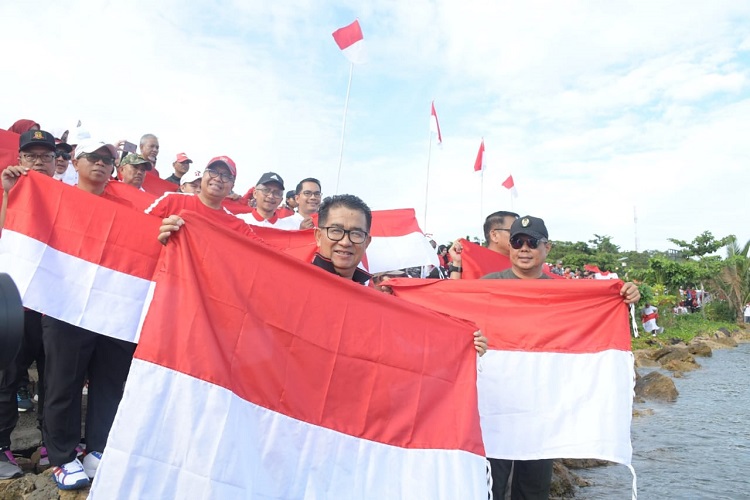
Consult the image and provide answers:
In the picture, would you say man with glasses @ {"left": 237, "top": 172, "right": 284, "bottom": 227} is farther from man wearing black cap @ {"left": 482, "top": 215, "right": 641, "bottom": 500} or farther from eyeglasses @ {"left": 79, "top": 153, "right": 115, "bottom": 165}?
man wearing black cap @ {"left": 482, "top": 215, "right": 641, "bottom": 500}

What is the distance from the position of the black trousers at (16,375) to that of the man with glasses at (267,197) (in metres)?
2.59

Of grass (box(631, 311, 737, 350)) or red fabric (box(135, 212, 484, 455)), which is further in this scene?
grass (box(631, 311, 737, 350))

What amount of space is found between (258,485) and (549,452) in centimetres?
224

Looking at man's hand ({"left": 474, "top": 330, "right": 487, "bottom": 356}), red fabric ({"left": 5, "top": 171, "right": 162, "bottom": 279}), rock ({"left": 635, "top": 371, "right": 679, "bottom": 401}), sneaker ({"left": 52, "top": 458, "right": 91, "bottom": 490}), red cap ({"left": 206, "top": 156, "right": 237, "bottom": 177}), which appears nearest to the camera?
man's hand ({"left": 474, "top": 330, "right": 487, "bottom": 356})

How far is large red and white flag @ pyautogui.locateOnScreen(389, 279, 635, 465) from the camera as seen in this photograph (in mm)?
4117

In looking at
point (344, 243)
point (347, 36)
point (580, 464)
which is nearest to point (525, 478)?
point (344, 243)

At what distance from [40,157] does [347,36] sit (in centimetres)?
718

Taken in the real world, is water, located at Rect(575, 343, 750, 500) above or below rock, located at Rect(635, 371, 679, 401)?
below

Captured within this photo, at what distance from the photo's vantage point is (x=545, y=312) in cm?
456

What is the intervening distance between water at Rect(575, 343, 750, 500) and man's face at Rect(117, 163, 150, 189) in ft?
21.5

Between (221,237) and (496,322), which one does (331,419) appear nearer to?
(221,237)

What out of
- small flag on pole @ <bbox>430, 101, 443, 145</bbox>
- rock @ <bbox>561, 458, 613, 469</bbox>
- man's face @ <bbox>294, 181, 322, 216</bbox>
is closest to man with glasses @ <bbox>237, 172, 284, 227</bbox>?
man's face @ <bbox>294, 181, 322, 216</bbox>

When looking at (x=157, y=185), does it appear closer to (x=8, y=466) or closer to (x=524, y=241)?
(x=8, y=466)

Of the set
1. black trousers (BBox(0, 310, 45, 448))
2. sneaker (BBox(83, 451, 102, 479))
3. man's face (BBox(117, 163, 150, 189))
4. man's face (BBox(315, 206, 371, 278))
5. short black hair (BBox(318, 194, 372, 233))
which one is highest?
man's face (BBox(117, 163, 150, 189))
